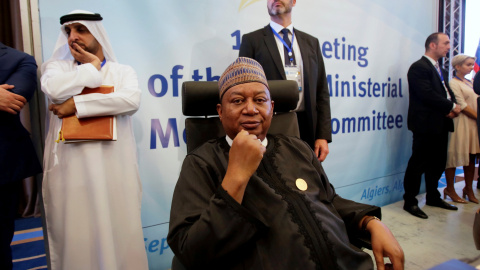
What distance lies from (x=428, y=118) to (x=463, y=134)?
85 cm

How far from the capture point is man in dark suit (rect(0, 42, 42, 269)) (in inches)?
58.8

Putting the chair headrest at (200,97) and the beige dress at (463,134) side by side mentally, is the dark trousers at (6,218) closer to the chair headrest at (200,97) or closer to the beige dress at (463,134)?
the chair headrest at (200,97)

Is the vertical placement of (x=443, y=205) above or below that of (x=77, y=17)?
below

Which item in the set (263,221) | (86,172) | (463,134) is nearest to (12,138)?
(86,172)

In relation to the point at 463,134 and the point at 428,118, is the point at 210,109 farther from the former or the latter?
the point at 463,134

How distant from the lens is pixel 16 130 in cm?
157

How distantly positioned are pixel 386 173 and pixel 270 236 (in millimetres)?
3316

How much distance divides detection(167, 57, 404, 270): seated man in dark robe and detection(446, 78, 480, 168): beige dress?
129 inches

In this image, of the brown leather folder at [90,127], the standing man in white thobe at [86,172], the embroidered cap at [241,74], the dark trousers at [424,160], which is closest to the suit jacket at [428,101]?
the dark trousers at [424,160]

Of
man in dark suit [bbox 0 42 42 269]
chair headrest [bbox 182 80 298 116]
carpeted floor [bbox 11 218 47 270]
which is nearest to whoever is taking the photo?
chair headrest [bbox 182 80 298 116]

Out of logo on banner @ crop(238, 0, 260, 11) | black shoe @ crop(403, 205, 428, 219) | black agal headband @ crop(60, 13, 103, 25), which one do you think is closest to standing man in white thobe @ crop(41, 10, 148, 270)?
black agal headband @ crop(60, 13, 103, 25)

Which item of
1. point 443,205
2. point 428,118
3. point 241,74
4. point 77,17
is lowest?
point 443,205

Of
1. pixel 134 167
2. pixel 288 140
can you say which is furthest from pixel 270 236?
pixel 134 167

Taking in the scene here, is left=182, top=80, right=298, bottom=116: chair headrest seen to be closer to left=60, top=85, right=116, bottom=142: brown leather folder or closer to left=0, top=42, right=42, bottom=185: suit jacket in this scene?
left=60, top=85, right=116, bottom=142: brown leather folder
